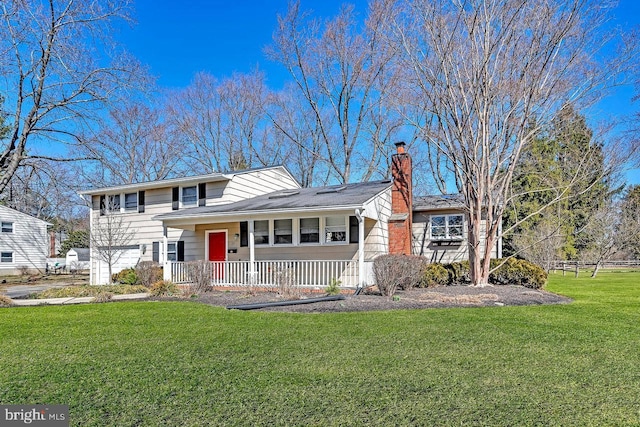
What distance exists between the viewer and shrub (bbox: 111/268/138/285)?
50.0ft

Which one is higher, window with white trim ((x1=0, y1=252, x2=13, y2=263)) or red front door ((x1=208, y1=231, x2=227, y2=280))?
red front door ((x1=208, y1=231, x2=227, y2=280))

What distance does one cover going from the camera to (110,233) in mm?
15039

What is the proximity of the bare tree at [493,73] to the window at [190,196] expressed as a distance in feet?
31.1

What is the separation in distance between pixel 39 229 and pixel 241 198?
70.2 ft

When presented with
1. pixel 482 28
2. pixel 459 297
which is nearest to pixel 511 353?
pixel 459 297

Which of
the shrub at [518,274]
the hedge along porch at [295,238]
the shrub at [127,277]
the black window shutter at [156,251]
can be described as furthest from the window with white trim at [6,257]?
the shrub at [518,274]

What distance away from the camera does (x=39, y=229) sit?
2902 cm

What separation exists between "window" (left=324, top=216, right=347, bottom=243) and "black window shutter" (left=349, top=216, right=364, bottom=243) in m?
0.22

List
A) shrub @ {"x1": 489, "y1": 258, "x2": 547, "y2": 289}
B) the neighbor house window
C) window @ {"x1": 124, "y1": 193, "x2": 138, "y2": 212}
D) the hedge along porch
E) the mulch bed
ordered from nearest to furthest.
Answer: the mulch bed
shrub @ {"x1": 489, "y1": 258, "x2": 547, "y2": 289}
the hedge along porch
the neighbor house window
window @ {"x1": 124, "y1": 193, "x2": 138, "y2": 212}

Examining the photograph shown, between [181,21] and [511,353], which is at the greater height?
[181,21]

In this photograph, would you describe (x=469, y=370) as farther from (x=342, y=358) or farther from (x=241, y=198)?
(x=241, y=198)

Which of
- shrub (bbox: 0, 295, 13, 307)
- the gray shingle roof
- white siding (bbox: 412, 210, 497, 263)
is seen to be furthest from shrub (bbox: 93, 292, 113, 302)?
the gray shingle roof

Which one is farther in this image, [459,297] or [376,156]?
[376,156]

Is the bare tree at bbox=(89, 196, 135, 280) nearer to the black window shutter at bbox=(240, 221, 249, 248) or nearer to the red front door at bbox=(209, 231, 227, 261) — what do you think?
the red front door at bbox=(209, 231, 227, 261)
